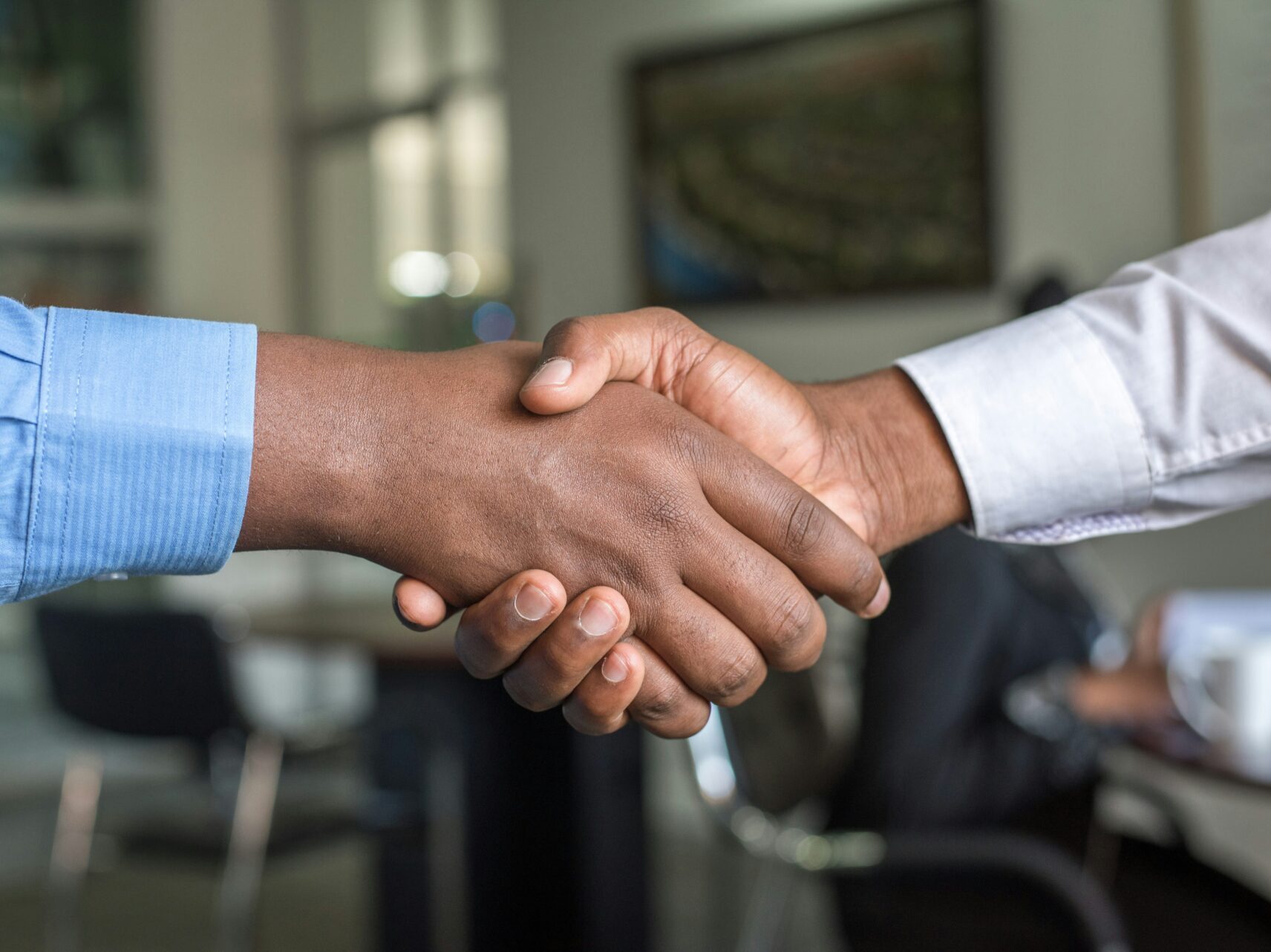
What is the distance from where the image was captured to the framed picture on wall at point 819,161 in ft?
11.0

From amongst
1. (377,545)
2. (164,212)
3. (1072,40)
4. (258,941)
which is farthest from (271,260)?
(377,545)

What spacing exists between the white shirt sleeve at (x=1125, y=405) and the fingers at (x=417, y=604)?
47cm

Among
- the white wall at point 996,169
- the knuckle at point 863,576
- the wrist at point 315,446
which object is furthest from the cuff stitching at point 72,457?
the white wall at point 996,169

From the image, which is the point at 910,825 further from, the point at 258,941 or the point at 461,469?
the point at 258,941

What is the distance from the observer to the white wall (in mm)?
3029

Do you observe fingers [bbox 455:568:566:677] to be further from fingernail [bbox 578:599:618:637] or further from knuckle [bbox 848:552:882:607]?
knuckle [bbox 848:552:882:607]

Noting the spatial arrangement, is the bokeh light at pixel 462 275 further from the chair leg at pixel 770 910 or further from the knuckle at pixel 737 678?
the knuckle at pixel 737 678

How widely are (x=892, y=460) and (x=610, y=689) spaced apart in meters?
0.33

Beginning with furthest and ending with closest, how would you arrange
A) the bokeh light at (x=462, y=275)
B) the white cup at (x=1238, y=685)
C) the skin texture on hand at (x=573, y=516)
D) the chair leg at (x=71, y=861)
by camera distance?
1. the bokeh light at (x=462, y=275)
2. the chair leg at (x=71, y=861)
3. the white cup at (x=1238, y=685)
4. the skin texture on hand at (x=573, y=516)

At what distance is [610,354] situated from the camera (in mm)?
1009

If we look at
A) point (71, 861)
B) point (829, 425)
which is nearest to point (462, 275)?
point (71, 861)

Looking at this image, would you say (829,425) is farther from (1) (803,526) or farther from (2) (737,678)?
(2) (737,678)

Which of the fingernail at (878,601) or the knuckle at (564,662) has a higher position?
the fingernail at (878,601)

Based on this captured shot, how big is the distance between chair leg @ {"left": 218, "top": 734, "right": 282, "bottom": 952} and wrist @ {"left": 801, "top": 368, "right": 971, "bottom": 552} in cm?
175
